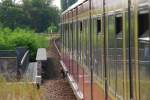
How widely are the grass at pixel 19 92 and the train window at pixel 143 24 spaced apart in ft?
32.7

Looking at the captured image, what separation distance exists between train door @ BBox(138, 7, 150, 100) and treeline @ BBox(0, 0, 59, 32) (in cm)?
7083

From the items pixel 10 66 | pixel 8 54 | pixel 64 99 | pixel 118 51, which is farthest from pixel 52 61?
pixel 118 51

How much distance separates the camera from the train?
5.10 meters

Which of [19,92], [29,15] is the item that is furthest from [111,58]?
[29,15]

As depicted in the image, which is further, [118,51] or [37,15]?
[37,15]

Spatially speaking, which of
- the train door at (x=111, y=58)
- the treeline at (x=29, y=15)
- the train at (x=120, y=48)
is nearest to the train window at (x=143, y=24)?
the train at (x=120, y=48)

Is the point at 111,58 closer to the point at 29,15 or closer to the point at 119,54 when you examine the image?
the point at 119,54

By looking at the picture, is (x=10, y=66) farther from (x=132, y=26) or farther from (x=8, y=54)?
(x=132, y=26)

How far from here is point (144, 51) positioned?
Result: 5.04 m

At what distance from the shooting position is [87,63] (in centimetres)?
1071

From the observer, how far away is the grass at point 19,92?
15.3m

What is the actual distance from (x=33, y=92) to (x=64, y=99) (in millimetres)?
1366

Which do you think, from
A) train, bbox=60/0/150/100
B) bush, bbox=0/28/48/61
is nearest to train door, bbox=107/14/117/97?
train, bbox=60/0/150/100

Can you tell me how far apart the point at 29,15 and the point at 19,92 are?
64.3m
